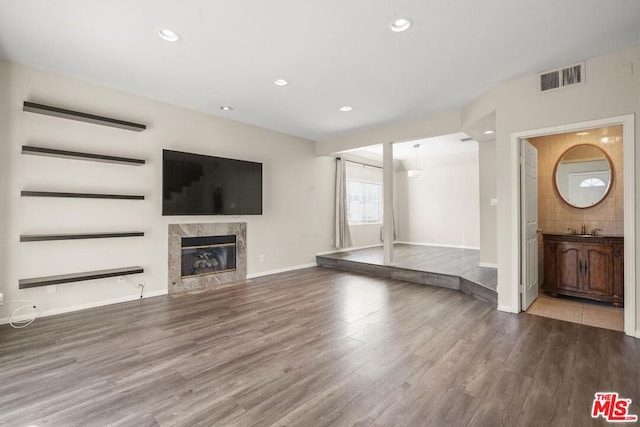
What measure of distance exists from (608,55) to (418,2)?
230 cm

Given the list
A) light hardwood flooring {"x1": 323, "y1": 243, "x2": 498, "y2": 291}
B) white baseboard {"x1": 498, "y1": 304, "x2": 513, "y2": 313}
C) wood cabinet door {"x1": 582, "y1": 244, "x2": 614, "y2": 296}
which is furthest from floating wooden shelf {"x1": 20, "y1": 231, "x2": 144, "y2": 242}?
wood cabinet door {"x1": 582, "y1": 244, "x2": 614, "y2": 296}

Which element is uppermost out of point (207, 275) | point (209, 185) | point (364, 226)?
point (209, 185)

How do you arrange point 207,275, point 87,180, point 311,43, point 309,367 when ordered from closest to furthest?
point 309,367 → point 311,43 → point 87,180 → point 207,275

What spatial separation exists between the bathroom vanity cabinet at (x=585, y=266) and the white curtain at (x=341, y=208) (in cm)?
414

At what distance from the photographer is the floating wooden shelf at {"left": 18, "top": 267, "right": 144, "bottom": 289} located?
130 inches

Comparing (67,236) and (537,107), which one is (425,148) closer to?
(537,107)

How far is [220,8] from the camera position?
7.86 ft

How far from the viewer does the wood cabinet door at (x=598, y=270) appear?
12.5 feet

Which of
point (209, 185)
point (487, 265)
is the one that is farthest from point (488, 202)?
point (209, 185)

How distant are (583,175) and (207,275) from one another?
597 cm

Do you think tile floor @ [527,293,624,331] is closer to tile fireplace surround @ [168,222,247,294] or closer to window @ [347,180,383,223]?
tile fireplace surround @ [168,222,247,294]

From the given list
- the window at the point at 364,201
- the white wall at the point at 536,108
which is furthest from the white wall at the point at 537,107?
the window at the point at 364,201

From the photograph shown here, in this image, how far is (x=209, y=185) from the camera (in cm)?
480

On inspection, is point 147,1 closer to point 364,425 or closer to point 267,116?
point 267,116
